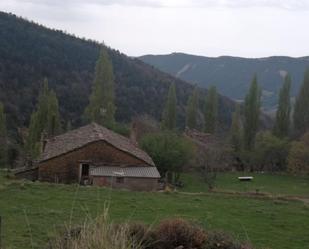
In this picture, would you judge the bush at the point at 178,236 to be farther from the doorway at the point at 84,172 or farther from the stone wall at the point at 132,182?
the doorway at the point at 84,172

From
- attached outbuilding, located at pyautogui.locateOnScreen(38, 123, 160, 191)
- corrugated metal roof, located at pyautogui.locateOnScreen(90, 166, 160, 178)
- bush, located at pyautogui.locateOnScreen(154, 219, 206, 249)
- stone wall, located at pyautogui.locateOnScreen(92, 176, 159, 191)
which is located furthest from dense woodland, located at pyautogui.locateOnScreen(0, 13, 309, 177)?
bush, located at pyautogui.locateOnScreen(154, 219, 206, 249)

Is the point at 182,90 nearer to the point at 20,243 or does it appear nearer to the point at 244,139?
the point at 244,139

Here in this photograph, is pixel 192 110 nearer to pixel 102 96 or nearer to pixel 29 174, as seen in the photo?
pixel 102 96

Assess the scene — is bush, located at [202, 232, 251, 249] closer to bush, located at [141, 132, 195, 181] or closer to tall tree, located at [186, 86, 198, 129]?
bush, located at [141, 132, 195, 181]


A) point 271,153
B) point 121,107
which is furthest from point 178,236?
point 121,107

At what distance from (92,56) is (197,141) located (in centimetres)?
6022

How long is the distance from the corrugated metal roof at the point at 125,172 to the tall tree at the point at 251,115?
30.6 m

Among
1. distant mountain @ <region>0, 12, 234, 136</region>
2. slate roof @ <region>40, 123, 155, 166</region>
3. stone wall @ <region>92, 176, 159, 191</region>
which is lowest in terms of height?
stone wall @ <region>92, 176, 159, 191</region>

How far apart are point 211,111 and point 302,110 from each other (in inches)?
418

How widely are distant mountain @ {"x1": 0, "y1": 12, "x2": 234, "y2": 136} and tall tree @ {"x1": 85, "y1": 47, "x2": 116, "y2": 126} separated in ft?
92.5

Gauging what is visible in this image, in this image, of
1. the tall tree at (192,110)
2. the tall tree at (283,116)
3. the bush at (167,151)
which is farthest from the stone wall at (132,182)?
the tall tree at (192,110)

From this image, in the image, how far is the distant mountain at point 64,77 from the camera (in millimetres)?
82688

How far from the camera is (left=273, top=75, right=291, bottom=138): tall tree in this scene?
192ft

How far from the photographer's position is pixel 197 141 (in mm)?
51938
